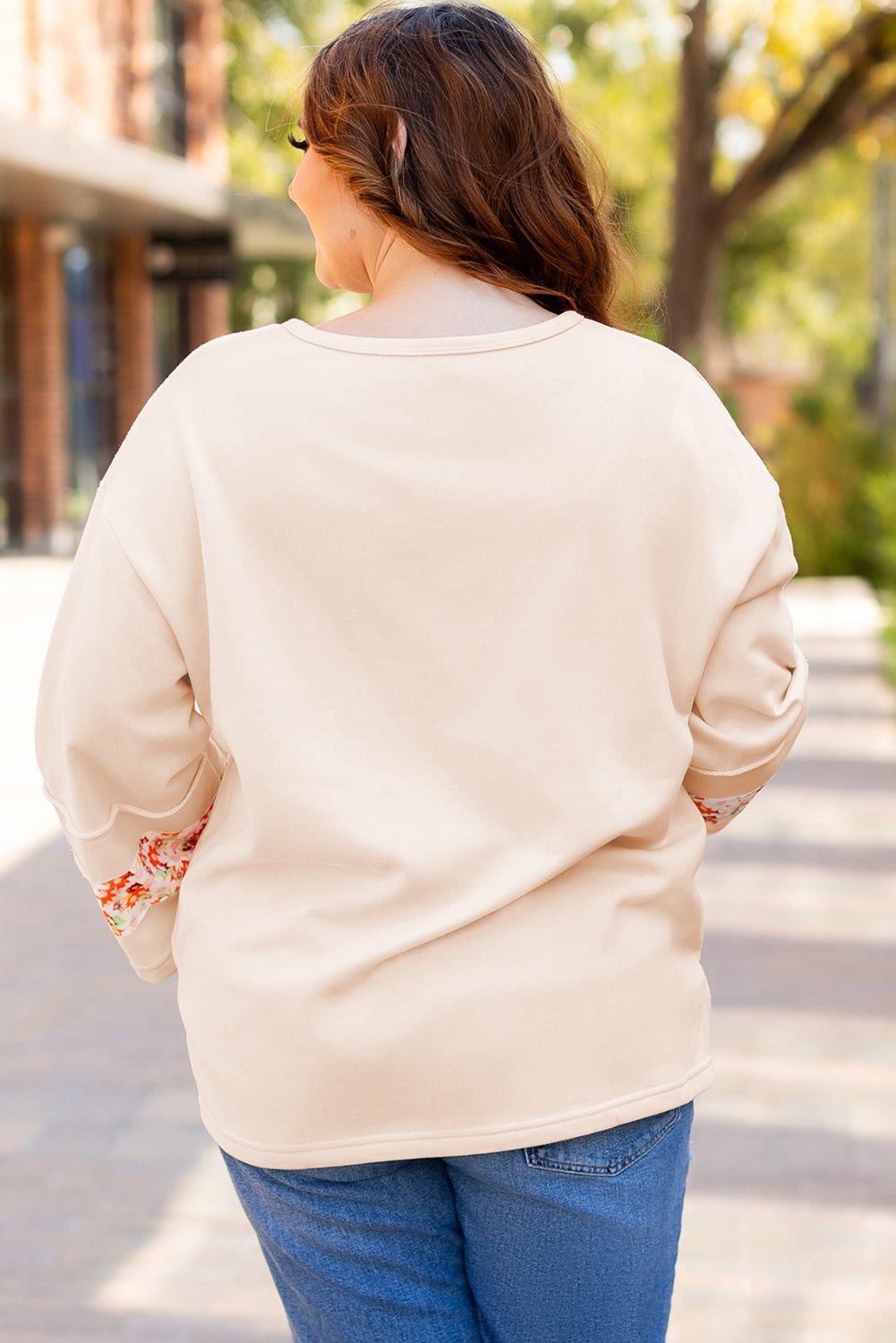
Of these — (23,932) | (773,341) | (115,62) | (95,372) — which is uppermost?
(115,62)

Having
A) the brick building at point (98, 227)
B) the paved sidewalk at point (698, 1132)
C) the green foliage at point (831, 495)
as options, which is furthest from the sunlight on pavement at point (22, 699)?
the green foliage at point (831, 495)

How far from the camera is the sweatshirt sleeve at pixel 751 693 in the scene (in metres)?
1.48

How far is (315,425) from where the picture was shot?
1348 mm

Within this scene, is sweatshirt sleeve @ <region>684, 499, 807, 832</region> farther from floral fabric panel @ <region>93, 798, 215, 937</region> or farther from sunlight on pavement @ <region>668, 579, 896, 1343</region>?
sunlight on pavement @ <region>668, 579, 896, 1343</region>

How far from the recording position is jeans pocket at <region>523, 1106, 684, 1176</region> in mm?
1406

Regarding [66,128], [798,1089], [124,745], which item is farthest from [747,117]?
[124,745]

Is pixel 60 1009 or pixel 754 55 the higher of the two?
pixel 754 55

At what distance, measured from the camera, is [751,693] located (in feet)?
4.96

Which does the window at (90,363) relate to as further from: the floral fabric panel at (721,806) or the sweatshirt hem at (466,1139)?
the sweatshirt hem at (466,1139)

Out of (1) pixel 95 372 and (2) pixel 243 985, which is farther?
(1) pixel 95 372

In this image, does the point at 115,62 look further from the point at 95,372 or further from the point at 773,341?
the point at 773,341

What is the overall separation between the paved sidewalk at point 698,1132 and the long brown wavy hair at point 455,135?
2.40 meters

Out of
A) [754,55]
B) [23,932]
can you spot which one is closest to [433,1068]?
[23,932]

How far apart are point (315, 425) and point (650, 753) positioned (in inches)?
16.5
